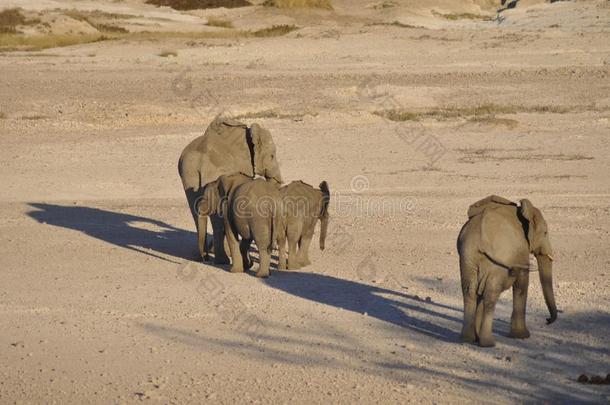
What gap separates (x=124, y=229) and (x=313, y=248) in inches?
116

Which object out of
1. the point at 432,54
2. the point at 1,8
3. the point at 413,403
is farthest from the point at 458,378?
the point at 1,8

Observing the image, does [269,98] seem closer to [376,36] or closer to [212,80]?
[212,80]

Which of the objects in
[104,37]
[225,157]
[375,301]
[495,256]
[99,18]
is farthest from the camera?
[99,18]

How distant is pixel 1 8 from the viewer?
55.9 metres

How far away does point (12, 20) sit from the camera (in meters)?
53.2

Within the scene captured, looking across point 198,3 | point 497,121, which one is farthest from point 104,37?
point 497,121

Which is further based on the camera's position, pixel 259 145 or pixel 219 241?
pixel 259 145

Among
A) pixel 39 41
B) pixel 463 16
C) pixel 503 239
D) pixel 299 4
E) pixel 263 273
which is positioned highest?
pixel 503 239

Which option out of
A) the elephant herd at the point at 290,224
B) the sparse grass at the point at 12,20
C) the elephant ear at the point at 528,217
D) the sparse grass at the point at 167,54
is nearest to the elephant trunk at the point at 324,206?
the elephant herd at the point at 290,224

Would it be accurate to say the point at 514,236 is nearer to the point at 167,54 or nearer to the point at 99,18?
the point at 167,54

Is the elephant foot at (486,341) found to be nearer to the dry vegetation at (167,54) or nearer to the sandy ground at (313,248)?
the sandy ground at (313,248)

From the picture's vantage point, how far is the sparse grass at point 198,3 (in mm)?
67688

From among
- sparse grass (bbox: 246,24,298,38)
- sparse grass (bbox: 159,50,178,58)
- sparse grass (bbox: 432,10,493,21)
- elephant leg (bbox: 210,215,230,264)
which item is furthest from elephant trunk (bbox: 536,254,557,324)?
sparse grass (bbox: 432,10,493,21)

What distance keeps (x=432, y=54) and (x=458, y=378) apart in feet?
103
